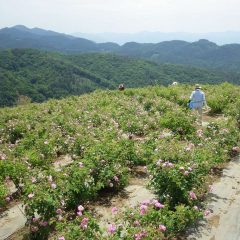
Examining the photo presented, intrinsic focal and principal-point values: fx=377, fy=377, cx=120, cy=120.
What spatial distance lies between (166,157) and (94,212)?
6.27 ft

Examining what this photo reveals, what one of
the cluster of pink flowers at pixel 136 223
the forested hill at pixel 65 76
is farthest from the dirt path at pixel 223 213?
the forested hill at pixel 65 76

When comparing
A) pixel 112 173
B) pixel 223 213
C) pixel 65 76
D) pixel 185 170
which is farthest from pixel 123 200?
pixel 65 76

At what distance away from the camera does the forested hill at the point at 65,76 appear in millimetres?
144875

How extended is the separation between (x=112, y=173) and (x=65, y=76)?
16150 centimetres

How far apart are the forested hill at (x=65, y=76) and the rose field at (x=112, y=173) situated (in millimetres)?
120225

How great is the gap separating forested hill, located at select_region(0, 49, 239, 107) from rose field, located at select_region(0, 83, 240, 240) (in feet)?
394

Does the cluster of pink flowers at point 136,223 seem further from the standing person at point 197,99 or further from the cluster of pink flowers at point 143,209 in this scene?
the standing person at point 197,99

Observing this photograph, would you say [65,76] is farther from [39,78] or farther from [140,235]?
[140,235]

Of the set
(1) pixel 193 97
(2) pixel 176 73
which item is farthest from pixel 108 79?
(1) pixel 193 97

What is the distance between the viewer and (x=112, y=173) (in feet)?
27.4

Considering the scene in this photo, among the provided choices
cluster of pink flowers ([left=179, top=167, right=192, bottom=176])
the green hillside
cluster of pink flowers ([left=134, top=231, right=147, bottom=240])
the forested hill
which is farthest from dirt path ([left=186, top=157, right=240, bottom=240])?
Answer: the forested hill

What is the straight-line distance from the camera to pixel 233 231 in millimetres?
6801

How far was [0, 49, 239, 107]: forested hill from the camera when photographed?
475 ft

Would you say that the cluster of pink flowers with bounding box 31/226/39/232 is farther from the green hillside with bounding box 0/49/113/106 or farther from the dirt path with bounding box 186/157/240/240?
the green hillside with bounding box 0/49/113/106
